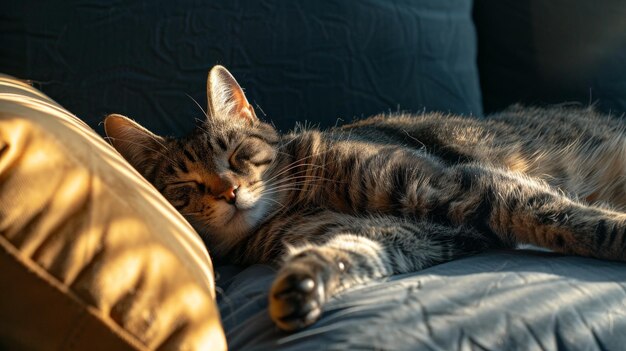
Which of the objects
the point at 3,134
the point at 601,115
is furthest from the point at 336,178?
the point at 601,115

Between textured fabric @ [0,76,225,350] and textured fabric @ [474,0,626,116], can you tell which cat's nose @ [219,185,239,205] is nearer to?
textured fabric @ [0,76,225,350]

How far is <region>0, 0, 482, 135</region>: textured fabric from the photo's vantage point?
5.48 feet

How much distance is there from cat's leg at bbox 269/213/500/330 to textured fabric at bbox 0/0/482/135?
1.91 ft

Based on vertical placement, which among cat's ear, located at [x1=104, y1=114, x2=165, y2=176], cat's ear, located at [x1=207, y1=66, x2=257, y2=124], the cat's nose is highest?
cat's ear, located at [x1=207, y1=66, x2=257, y2=124]

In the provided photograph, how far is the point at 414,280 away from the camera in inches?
39.5

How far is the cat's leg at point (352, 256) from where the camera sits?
2.95 ft

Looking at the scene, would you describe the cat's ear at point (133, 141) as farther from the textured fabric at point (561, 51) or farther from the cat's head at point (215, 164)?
the textured fabric at point (561, 51)

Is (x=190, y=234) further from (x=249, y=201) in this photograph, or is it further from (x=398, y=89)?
(x=398, y=89)

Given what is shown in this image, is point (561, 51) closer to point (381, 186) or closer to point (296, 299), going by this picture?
point (381, 186)

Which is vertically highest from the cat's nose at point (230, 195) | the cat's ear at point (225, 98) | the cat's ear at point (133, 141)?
the cat's ear at point (225, 98)

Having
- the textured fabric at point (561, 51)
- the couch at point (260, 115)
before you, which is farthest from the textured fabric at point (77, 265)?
the textured fabric at point (561, 51)

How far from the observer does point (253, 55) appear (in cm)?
181

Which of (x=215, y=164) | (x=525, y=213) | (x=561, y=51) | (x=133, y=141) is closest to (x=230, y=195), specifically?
(x=215, y=164)

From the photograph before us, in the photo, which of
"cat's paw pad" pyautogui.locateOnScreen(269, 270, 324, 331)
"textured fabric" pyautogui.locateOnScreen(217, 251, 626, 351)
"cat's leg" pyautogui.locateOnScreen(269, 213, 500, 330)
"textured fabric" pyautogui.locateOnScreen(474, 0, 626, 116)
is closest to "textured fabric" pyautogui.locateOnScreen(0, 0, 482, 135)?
"textured fabric" pyautogui.locateOnScreen(474, 0, 626, 116)
